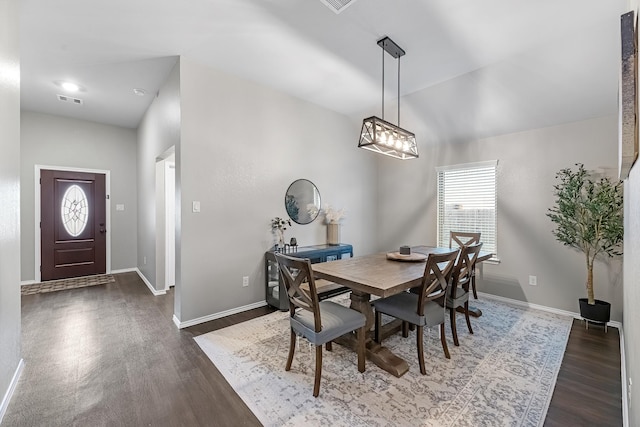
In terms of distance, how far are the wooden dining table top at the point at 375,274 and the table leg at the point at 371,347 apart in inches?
8.9

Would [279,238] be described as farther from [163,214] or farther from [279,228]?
[163,214]

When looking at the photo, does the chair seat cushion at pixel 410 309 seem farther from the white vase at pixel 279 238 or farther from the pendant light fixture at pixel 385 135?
the white vase at pixel 279 238

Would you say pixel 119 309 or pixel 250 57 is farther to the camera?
pixel 119 309

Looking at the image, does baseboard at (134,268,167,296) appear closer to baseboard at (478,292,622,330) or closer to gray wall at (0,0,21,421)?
gray wall at (0,0,21,421)

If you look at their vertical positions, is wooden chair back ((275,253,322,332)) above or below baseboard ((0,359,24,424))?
above

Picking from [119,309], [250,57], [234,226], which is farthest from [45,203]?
[250,57]

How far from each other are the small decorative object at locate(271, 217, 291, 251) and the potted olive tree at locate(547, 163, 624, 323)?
11.1ft

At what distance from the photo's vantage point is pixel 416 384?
78.8 inches

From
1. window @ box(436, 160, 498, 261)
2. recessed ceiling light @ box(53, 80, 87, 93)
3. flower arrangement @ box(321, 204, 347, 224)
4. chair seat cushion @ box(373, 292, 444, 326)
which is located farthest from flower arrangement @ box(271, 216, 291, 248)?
recessed ceiling light @ box(53, 80, 87, 93)

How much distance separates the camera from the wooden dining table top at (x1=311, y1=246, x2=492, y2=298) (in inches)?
75.9

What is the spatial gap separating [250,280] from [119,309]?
1.73m

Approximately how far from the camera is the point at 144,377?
2.08 meters

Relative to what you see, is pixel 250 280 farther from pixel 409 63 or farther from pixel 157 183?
pixel 409 63

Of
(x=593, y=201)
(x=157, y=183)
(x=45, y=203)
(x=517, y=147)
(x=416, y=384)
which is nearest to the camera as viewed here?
(x=416, y=384)
